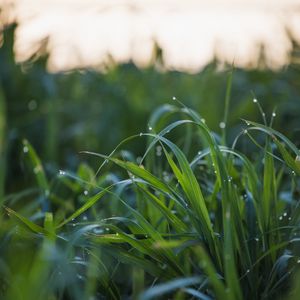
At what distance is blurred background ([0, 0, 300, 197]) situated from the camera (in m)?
2.49

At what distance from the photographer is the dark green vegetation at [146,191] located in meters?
1.16

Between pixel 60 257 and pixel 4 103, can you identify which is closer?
pixel 60 257

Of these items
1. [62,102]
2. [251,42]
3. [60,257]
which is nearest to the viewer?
[60,257]

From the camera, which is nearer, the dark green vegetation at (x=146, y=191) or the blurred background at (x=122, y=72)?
the dark green vegetation at (x=146, y=191)

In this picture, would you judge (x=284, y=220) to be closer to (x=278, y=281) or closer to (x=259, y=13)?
(x=278, y=281)

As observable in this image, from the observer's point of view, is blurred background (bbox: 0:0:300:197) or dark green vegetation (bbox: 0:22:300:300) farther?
blurred background (bbox: 0:0:300:197)

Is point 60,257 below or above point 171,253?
above

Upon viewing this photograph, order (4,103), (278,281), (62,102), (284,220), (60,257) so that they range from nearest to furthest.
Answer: (60,257) → (278,281) → (284,220) → (4,103) → (62,102)

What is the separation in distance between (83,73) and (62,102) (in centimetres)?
23

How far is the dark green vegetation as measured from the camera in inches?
45.7

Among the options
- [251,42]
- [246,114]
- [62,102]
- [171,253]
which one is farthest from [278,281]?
[251,42]

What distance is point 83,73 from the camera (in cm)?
296

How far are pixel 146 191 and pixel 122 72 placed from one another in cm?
186

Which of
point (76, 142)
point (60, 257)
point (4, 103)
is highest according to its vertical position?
point (60, 257)
